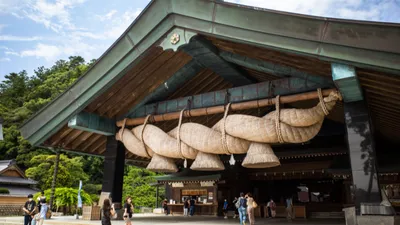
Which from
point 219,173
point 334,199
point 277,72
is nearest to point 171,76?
point 277,72

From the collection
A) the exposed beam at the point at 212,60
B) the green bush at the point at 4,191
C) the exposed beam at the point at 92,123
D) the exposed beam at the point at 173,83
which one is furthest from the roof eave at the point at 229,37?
the green bush at the point at 4,191

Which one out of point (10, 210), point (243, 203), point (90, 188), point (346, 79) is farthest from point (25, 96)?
point (346, 79)

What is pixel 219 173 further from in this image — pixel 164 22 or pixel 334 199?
pixel 164 22

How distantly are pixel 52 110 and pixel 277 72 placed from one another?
6787mm

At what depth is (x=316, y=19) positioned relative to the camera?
5.79m

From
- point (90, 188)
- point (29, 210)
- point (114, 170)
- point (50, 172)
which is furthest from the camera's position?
point (90, 188)

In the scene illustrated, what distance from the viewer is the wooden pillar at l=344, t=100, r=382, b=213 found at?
6266 millimetres

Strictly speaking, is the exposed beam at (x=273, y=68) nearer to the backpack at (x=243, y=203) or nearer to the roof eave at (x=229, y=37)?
the roof eave at (x=229, y=37)

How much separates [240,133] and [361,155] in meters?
→ 2.76

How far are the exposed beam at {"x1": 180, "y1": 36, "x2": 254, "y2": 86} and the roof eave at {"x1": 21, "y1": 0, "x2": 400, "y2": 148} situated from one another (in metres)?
0.74

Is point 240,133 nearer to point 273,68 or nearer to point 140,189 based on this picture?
point 273,68

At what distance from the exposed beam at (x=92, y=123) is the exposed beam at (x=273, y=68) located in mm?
4718

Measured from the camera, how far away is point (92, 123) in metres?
9.95

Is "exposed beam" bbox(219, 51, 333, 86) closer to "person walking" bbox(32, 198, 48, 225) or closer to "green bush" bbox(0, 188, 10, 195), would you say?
"person walking" bbox(32, 198, 48, 225)
